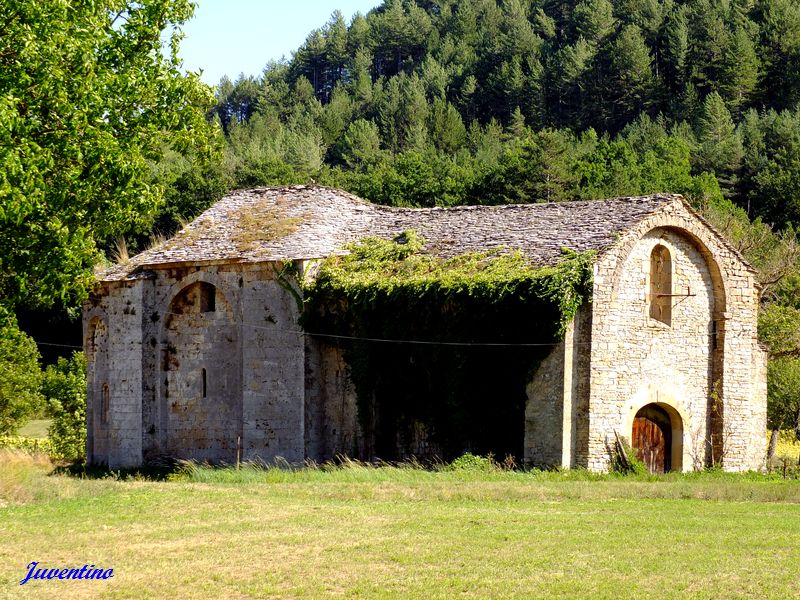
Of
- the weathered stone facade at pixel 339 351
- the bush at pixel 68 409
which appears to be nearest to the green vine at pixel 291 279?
the weathered stone facade at pixel 339 351

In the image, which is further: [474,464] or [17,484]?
[474,464]

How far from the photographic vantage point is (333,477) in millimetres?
26703

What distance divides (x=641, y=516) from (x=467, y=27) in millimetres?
131565

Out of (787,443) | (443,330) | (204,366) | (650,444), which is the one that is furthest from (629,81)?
(443,330)

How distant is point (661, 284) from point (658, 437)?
3.81 m

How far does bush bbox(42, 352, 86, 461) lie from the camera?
39.8 m

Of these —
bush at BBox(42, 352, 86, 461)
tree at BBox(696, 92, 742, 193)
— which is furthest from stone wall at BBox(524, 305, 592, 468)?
tree at BBox(696, 92, 742, 193)

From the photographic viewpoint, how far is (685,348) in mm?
30062

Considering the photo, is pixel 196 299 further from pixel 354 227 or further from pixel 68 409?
pixel 68 409

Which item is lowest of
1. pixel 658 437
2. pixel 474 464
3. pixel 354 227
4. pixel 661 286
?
pixel 474 464

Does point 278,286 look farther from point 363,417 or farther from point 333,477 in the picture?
point 333,477

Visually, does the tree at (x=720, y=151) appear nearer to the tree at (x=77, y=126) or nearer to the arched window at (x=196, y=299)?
the arched window at (x=196, y=299)

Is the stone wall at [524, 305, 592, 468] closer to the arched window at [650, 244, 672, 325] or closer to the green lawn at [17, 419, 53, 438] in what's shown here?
the arched window at [650, 244, 672, 325]

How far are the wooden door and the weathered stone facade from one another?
0.17 meters
